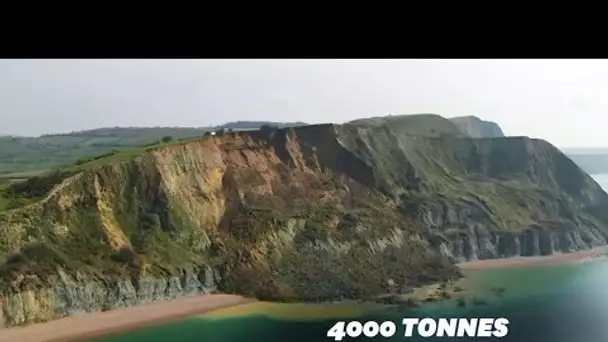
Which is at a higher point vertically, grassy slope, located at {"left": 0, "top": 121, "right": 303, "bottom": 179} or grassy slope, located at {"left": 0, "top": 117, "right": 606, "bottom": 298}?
grassy slope, located at {"left": 0, "top": 121, "right": 303, "bottom": 179}

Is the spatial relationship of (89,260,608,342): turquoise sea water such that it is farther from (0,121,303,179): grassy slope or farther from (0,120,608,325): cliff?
(0,121,303,179): grassy slope

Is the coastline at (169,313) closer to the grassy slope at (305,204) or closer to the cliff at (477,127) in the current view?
the grassy slope at (305,204)

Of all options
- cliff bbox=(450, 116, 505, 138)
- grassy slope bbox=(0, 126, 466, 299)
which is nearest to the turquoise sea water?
grassy slope bbox=(0, 126, 466, 299)

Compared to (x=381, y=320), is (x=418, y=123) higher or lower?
higher
